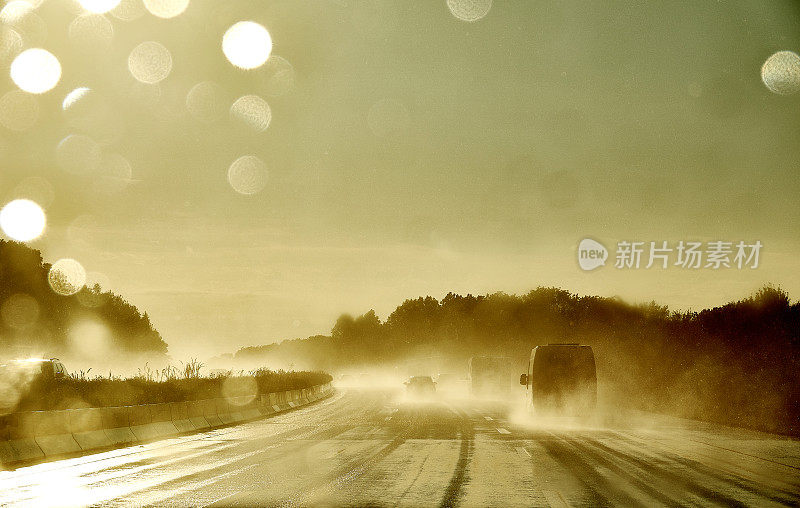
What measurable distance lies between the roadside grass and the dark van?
1264cm

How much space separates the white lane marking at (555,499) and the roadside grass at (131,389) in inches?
633

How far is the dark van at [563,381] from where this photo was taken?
27672 mm

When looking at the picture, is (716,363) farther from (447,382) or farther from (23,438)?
(447,382)

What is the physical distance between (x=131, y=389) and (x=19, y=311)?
73392 millimetres

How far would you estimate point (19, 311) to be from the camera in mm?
94125

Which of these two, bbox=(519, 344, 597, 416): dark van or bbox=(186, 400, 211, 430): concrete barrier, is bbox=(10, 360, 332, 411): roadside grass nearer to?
bbox=(186, 400, 211, 430): concrete barrier

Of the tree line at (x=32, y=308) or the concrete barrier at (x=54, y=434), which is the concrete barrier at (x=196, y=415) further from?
the tree line at (x=32, y=308)

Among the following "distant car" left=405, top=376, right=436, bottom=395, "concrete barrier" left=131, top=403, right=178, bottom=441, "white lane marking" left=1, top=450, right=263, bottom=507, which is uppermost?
"distant car" left=405, top=376, right=436, bottom=395

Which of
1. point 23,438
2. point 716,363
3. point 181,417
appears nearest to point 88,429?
point 23,438

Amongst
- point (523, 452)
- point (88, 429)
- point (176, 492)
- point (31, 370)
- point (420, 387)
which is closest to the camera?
point (176, 492)

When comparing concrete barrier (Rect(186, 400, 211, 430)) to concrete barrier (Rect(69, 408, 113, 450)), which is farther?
concrete barrier (Rect(186, 400, 211, 430))

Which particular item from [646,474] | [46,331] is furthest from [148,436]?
[46,331]

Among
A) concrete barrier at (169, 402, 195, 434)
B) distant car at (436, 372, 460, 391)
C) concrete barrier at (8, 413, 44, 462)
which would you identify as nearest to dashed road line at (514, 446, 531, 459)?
concrete barrier at (8, 413, 44, 462)

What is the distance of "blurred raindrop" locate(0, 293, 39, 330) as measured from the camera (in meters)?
91.2
